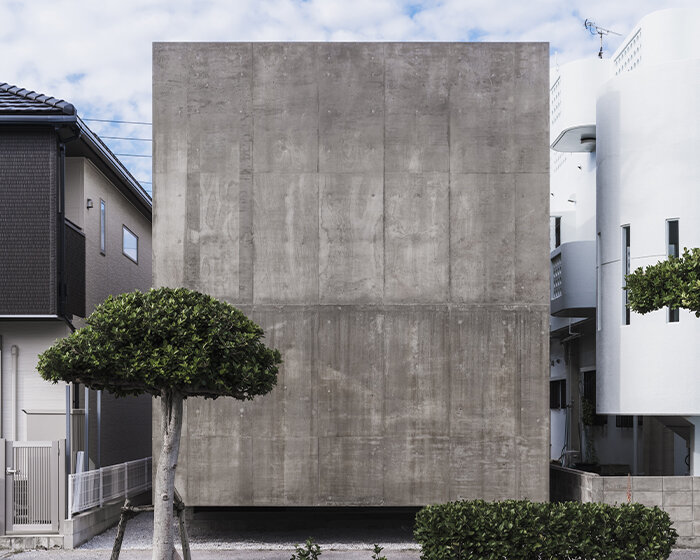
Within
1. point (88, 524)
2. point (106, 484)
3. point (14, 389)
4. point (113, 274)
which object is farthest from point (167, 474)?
point (113, 274)

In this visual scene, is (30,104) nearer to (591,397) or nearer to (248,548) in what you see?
(248,548)

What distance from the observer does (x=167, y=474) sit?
9391 millimetres

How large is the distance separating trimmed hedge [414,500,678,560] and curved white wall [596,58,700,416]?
3898 millimetres

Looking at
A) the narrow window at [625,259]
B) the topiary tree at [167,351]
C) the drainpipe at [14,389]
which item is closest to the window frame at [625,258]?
the narrow window at [625,259]

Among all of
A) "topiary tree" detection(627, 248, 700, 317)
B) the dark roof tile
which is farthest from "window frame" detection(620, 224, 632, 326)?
the dark roof tile

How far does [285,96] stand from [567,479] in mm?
7964

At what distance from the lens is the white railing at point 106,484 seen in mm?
12132

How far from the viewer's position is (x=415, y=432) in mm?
12336

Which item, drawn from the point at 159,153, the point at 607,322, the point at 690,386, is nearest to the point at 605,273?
the point at 607,322

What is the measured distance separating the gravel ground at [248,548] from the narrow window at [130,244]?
7.07 m

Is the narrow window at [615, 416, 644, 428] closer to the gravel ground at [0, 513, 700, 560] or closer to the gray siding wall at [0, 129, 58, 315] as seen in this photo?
the gravel ground at [0, 513, 700, 560]

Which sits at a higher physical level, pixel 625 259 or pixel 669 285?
pixel 625 259

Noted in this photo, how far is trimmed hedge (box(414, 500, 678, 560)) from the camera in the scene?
9062 mm

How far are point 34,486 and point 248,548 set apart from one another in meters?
3.39
